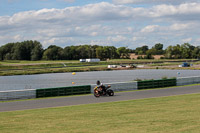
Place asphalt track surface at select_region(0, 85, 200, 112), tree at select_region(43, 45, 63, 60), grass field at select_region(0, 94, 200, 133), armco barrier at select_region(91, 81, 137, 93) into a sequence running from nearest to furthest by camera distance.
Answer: grass field at select_region(0, 94, 200, 133) → asphalt track surface at select_region(0, 85, 200, 112) → armco barrier at select_region(91, 81, 137, 93) → tree at select_region(43, 45, 63, 60)

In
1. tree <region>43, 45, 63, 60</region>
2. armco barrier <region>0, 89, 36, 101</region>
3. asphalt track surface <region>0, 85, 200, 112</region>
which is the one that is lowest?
asphalt track surface <region>0, 85, 200, 112</region>

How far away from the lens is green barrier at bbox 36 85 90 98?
29812mm

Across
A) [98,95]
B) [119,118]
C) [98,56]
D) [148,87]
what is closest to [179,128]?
[119,118]

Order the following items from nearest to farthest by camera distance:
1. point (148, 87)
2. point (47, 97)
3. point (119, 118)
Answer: point (119, 118)
point (47, 97)
point (148, 87)

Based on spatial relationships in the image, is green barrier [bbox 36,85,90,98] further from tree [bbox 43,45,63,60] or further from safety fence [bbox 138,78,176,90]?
tree [bbox 43,45,63,60]

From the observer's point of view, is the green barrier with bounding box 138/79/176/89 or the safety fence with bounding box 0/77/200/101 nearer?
the safety fence with bounding box 0/77/200/101

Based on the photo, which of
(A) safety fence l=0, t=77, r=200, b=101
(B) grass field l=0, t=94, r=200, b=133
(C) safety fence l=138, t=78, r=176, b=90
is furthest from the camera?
(C) safety fence l=138, t=78, r=176, b=90

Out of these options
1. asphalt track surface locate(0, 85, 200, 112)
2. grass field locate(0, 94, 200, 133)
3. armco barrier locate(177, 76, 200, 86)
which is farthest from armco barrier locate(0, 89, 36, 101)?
armco barrier locate(177, 76, 200, 86)

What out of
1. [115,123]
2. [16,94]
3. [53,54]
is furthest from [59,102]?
[53,54]

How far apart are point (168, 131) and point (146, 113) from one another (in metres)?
4.52

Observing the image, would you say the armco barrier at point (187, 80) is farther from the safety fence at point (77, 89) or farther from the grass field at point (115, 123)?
the grass field at point (115, 123)

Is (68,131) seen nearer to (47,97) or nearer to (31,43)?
(47,97)

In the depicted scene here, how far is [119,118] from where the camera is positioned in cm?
1412

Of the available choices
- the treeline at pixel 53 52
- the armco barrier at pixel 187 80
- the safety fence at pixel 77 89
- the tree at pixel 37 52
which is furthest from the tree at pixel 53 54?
the safety fence at pixel 77 89
